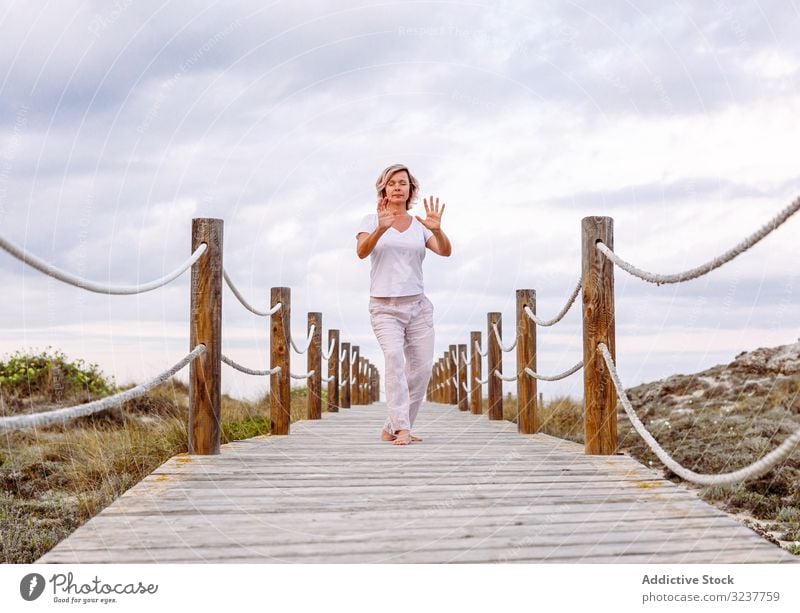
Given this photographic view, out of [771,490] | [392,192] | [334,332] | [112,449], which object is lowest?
[771,490]

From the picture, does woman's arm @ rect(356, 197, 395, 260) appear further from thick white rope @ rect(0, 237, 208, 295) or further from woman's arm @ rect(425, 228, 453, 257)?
thick white rope @ rect(0, 237, 208, 295)

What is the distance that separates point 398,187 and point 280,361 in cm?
202

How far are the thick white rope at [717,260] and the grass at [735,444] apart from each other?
7.45 feet

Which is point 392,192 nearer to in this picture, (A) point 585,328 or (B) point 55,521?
(A) point 585,328

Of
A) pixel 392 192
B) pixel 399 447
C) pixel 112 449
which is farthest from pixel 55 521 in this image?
pixel 392 192

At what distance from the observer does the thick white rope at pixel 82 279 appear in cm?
239

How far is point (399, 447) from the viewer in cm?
522

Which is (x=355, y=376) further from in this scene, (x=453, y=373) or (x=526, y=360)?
Result: (x=526, y=360)

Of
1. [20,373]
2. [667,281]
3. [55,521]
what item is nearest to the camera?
[667,281]

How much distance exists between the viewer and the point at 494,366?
8.50 m

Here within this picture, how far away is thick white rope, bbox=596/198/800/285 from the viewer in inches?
91.2

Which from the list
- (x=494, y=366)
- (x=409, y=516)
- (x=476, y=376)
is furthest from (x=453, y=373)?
(x=409, y=516)

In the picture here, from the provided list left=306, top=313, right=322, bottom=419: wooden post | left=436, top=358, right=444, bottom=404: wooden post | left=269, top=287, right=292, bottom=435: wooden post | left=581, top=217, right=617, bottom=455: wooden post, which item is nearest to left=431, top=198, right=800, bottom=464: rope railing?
left=581, top=217, right=617, bottom=455: wooden post

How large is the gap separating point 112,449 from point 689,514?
4559 mm
